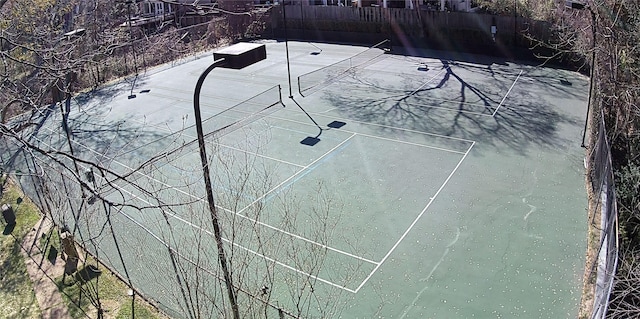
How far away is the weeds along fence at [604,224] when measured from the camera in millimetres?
8484

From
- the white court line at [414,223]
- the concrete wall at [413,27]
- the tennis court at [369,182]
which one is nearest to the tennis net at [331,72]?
the tennis court at [369,182]

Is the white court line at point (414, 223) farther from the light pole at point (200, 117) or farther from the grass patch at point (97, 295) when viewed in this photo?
the light pole at point (200, 117)

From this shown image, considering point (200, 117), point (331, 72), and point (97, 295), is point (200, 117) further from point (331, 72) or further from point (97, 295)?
point (331, 72)

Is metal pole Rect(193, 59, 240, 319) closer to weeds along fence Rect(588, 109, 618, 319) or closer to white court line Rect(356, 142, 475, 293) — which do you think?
white court line Rect(356, 142, 475, 293)

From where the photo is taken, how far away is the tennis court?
1067cm

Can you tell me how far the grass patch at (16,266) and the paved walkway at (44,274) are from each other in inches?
4.4

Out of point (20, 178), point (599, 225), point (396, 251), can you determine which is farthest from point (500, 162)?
point (20, 178)

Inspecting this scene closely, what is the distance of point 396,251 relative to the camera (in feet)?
39.8

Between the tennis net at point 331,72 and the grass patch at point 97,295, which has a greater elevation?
the tennis net at point 331,72

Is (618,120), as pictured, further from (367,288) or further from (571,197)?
(367,288)

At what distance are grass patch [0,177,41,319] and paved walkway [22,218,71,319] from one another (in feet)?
0.36

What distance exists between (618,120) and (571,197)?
3.10 m

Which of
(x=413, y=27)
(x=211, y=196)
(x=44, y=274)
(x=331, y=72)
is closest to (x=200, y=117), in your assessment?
(x=211, y=196)

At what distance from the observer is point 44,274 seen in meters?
11.7
